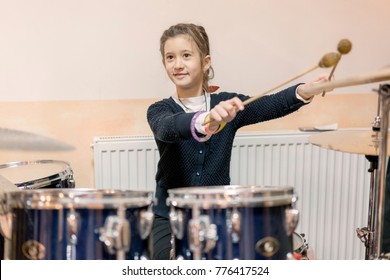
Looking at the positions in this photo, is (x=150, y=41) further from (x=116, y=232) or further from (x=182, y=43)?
(x=116, y=232)

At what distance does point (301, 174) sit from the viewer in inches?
54.6

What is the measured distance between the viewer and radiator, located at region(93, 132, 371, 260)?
129 centimetres

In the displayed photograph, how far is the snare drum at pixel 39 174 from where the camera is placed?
0.99 m

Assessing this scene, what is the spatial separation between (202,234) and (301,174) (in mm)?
797

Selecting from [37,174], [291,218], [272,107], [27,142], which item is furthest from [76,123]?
[291,218]

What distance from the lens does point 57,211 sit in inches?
25.0

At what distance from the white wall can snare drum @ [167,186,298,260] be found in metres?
0.67

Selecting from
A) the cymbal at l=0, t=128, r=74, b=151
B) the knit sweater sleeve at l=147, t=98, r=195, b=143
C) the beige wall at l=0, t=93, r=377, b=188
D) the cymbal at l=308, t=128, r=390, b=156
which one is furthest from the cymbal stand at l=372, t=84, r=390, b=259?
the cymbal at l=0, t=128, r=74, b=151

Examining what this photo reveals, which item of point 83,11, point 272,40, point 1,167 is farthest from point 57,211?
point 272,40

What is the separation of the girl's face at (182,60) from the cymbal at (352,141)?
31 centimetres

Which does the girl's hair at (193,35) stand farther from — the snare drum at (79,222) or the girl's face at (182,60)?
the snare drum at (79,222)

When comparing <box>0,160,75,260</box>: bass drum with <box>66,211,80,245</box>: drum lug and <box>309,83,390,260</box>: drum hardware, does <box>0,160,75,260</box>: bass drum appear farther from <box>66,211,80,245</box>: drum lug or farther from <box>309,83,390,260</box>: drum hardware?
<box>309,83,390,260</box>: drum hardware

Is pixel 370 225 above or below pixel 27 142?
below

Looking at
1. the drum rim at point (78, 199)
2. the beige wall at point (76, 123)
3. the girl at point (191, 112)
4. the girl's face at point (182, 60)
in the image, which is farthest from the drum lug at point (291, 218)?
the beige wall at point (76, 123)
